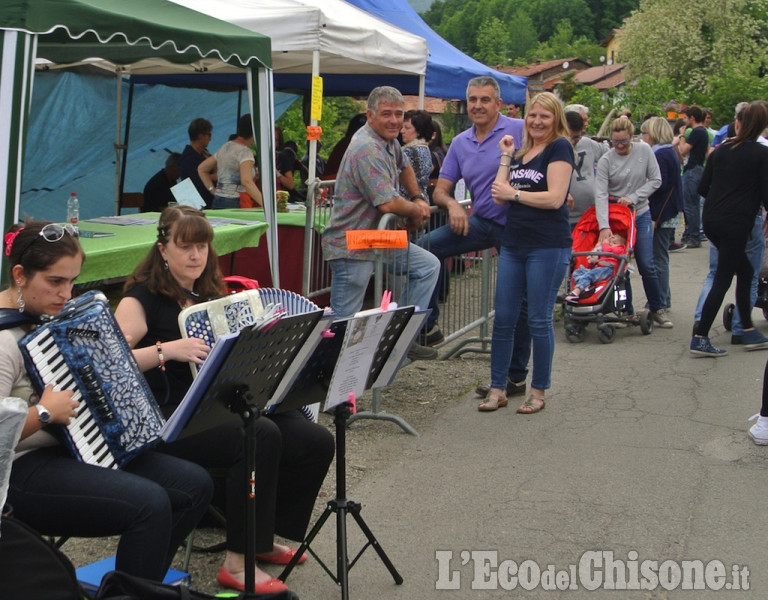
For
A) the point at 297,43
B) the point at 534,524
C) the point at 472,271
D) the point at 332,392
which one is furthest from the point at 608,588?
the point at 297,43

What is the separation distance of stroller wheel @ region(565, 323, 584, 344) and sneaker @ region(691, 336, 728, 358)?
1.06m

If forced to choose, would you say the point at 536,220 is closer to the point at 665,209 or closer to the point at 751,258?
the point at 751,258

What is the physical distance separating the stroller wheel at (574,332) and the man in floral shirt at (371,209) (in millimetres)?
2501

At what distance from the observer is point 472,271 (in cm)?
786

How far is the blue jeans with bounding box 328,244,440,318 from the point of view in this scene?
6.43 m

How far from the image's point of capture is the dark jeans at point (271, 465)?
378 centimetres

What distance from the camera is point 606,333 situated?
8.68 metres

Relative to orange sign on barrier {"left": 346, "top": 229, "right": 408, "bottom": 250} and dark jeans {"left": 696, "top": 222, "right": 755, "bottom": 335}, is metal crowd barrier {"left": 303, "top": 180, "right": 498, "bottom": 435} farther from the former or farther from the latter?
dark jeans {"left": 696, "top": 222, "right": 755, "bottom": 335}

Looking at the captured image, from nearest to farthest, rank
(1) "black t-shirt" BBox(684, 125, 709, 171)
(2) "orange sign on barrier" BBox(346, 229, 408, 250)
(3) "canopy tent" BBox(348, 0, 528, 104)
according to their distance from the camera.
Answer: (2) "orange sign on barrier" BBox(346, 229, 408, 250)
(3) "canopy tent" BBox(348, 0, 528, 104)
(1) "black t-shirt" BBox(684, 125, 709, 171)

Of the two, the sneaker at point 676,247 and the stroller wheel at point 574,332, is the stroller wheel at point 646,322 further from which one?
the sneaker at point 676,247

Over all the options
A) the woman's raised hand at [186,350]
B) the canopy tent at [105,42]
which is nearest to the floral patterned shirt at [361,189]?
the canopy tent at [105,42]

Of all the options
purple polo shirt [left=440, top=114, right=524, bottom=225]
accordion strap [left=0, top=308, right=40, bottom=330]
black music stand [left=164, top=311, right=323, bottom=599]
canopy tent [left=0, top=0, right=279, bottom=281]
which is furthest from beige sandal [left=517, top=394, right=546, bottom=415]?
accordion strap [left=0, top=308, right=40, bottom=330]

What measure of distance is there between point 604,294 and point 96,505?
6.20 m

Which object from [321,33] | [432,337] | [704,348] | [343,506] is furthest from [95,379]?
[704,348]
